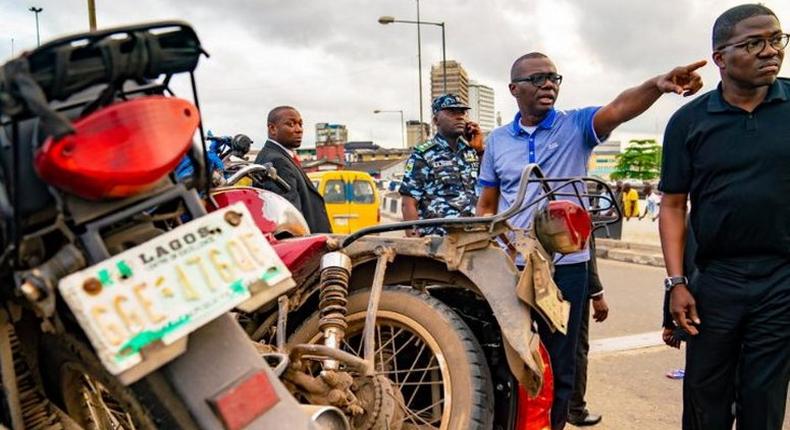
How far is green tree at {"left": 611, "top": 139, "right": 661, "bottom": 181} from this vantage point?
58406 mm

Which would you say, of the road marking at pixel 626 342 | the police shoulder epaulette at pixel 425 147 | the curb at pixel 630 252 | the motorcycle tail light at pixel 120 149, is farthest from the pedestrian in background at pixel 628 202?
the motorcycle tail light at pixel 120 149

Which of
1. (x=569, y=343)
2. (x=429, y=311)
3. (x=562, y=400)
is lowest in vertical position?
(x=562, y=400)

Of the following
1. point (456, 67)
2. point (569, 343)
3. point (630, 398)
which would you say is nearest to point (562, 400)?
point (569, 343)

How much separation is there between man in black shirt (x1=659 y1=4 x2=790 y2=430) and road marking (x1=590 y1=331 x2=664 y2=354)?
93.3 inches

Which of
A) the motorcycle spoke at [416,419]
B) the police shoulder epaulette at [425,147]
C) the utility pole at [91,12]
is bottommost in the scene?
the motorcycle spoke at [416,419]

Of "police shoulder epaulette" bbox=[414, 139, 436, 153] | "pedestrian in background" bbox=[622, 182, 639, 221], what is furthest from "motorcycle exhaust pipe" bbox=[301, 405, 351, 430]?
"pedestrian in background" bbox=[622, 182, 639, 221]

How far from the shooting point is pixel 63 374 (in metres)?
1.72

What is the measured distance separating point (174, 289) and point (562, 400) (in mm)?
2088

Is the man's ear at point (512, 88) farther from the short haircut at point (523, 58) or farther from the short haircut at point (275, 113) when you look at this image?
the short haircut at point (275, 113)

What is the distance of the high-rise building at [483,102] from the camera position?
16734 millimetres

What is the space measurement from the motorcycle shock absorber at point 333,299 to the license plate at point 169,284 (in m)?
0.88

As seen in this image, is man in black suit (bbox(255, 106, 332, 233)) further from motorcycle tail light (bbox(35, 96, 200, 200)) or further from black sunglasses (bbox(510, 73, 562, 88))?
motorcycle tail light (bbox(35, 96, 200, 200))

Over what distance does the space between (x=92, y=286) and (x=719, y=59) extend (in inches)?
95.1

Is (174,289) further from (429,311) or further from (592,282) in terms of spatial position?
(592,282)
